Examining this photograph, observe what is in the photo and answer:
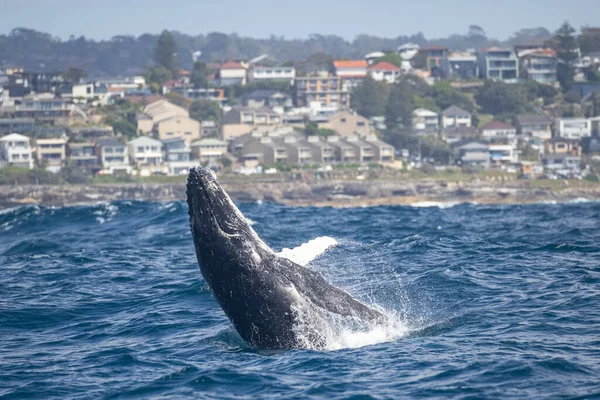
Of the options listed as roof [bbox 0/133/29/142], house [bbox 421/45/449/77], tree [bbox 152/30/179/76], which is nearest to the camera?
roof [bbox 0/133/29/142]

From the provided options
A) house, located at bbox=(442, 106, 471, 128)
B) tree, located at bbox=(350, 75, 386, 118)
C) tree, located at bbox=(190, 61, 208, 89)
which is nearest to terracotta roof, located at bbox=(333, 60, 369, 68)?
tree, located at bbox=(350, 75, 386, 118)

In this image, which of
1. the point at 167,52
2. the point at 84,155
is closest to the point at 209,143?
the point at 84,155

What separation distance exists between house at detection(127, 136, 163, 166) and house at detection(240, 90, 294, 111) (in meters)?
31.9

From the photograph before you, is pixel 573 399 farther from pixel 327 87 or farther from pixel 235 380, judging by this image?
pixel 327 87

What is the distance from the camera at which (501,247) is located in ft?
105

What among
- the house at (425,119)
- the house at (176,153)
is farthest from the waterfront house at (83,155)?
the house at (425,119)

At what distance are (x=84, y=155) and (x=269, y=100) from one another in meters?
40.2

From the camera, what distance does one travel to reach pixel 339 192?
116 metres

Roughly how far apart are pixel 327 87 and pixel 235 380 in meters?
150

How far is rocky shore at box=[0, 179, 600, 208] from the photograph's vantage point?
11144 centimetres

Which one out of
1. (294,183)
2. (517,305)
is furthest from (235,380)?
(294,183)

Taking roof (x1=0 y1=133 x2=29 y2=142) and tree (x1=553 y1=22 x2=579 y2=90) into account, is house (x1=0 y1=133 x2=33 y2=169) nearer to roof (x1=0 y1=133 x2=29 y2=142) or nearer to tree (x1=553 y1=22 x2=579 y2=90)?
roof (x1=0 y1=133 x2=29 y2=142)

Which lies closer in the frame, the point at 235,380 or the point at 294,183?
the point at 235,380

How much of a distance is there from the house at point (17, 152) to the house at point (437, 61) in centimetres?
9003
